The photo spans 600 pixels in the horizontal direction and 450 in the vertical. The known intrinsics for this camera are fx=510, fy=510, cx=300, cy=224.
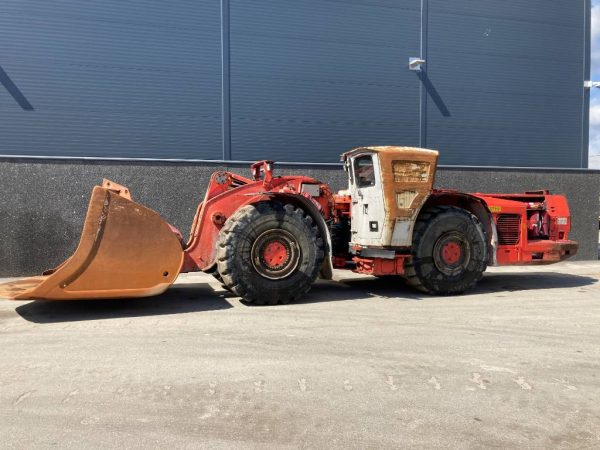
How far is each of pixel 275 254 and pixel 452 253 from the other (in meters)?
2.92

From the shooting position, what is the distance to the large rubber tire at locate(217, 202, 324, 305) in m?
6.97

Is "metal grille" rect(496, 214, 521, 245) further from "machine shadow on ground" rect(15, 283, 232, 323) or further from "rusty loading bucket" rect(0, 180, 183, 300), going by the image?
"rusty loading bucket" rect(0, 180, 183, 300)

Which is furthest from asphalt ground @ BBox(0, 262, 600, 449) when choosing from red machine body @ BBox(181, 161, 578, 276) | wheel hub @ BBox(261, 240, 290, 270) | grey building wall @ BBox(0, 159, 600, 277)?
grey building wall @ BBox(0, 159, 600, 277)

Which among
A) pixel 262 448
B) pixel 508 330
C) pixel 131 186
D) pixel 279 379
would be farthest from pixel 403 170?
pixel 131 186

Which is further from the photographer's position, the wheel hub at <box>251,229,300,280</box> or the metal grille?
the metal grille

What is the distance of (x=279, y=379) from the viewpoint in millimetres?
4293

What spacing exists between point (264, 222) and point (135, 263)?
1796mm

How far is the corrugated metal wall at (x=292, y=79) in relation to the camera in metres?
11.6

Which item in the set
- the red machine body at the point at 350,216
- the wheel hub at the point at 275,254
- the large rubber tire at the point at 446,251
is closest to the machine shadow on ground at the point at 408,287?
the large rubber tire at the point at 446,251

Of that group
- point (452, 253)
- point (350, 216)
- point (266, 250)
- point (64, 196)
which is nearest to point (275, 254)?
point (266, 250)

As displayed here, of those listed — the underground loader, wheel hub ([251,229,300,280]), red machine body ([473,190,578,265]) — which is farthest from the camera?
red machine body ([473,190,578,265])

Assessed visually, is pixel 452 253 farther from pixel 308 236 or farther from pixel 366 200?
pixel 308 236

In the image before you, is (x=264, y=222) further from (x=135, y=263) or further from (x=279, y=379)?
(x=279, y=379)

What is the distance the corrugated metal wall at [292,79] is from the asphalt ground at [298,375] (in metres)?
6.08
